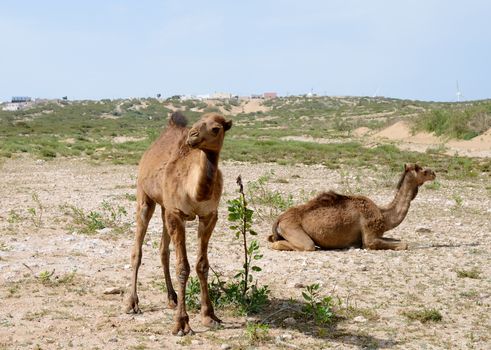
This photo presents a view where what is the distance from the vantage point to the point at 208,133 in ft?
18.7

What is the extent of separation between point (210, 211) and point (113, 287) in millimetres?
1998

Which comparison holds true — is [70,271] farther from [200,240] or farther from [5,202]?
[5,202]

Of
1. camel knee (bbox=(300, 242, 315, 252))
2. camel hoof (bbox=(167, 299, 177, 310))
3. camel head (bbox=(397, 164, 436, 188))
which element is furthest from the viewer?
camel head (bbox=(397, 164, 436, 188))

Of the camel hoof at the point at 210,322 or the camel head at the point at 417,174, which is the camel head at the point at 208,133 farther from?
the camel head at the point at 417,174

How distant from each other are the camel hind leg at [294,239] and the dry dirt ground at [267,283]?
0.79ft

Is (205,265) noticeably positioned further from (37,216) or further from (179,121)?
(37,216)

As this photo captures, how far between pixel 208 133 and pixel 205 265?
4.57ft

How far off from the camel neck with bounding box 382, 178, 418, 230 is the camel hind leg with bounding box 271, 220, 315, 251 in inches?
51.8

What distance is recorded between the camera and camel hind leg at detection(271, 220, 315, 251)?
9.51m

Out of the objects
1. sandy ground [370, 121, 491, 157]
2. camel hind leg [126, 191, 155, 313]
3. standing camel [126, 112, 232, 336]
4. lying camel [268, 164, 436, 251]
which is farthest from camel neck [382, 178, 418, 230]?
sandy ground [370, 121, 491, 157]

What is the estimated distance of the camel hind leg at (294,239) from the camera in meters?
9.51

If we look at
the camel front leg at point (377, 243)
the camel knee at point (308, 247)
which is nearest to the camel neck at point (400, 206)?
the camel front leg at point (377, 243)

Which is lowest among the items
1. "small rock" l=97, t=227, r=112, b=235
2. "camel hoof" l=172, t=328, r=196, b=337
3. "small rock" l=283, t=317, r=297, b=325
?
"small rock" l=283, t=317, r=297, b=325

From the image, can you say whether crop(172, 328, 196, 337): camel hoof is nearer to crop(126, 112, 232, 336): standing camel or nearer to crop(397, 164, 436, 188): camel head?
crop(126, 112, 232, 336): standing camel
